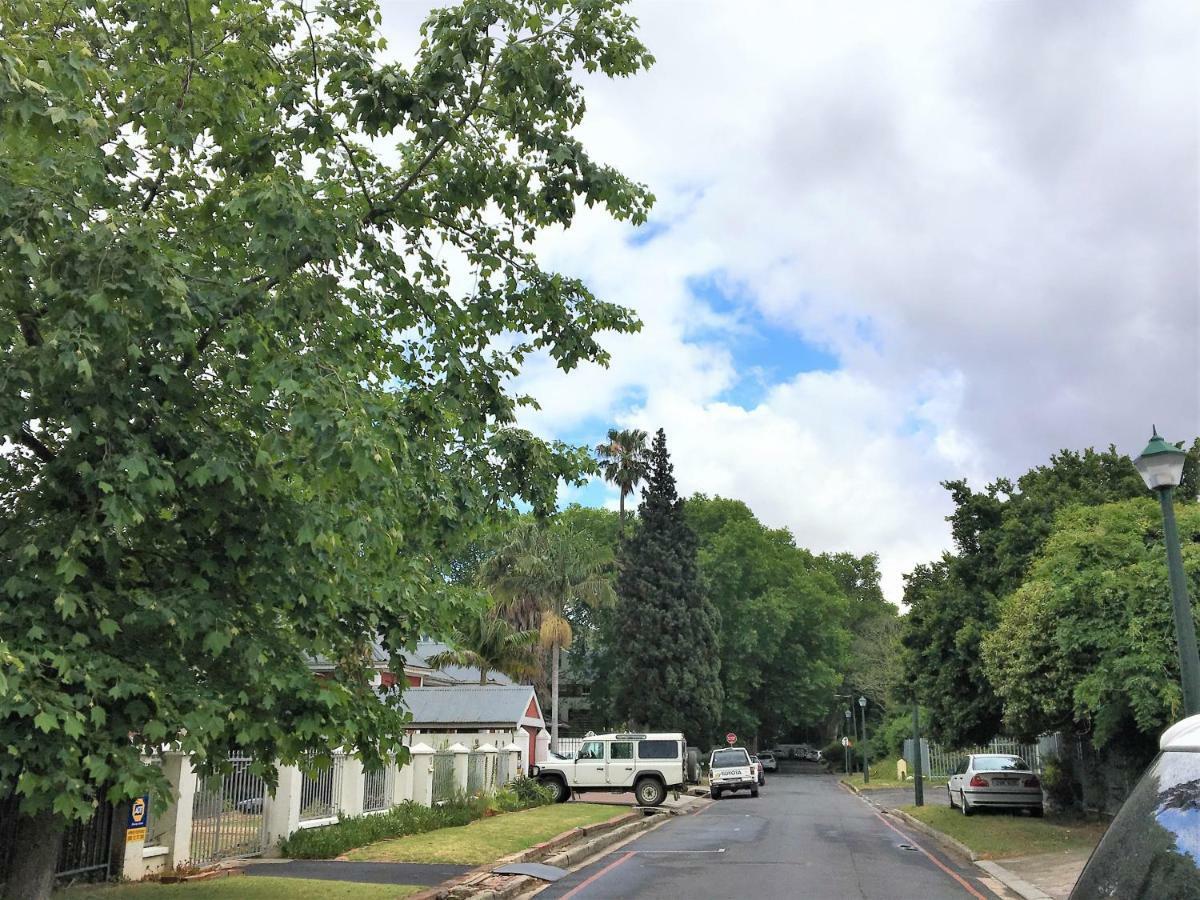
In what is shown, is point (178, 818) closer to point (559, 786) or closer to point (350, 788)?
point (350, 788)

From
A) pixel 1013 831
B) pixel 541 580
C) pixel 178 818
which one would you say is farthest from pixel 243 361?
pixel 541 580

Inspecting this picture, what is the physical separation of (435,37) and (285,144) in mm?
1585

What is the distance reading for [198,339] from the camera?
7.33 meters

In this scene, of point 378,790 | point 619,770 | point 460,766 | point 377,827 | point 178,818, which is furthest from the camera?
point 619,770

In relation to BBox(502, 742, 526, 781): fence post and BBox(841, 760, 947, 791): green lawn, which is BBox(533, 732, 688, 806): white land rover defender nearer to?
BBox(502, 742, 526, 781): fence post

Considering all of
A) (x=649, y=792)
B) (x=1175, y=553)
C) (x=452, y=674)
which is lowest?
(x=649, y=792)

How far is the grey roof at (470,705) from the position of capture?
3619 centimetres

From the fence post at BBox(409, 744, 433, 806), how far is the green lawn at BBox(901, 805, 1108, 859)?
10.4 metres

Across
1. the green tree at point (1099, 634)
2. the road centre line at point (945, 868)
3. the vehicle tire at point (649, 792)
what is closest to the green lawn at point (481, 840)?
the vehicle tire at point (649, 792)

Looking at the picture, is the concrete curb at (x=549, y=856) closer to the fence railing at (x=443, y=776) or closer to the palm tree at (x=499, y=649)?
the fence railing at (x=443, y=776)

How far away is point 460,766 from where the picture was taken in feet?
75.2

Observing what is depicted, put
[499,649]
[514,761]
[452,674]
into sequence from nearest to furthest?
[514,761] → [499,649] → [452,674]

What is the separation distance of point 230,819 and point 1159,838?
45.6ft

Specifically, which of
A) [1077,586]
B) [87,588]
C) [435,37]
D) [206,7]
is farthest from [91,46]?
[1077,586]
